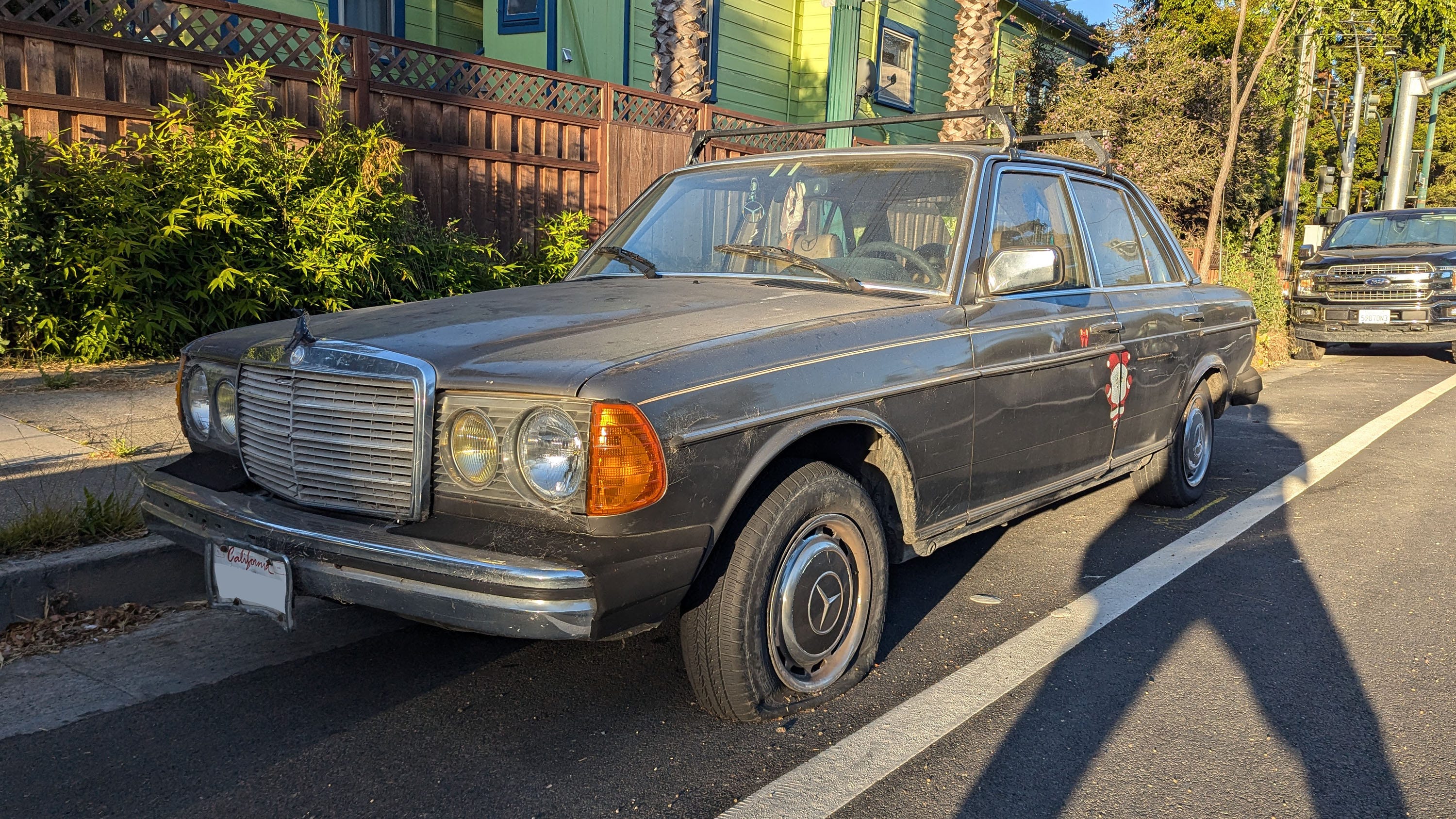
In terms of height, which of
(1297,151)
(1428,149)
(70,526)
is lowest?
(70,526)

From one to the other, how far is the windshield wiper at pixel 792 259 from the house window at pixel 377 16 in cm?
1059

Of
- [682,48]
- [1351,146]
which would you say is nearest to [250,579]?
[682,48]

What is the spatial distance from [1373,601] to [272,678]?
4115 mm

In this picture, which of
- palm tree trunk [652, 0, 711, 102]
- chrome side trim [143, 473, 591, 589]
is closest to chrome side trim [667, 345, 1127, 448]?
chrome side trim [143, 473, 591, 589]

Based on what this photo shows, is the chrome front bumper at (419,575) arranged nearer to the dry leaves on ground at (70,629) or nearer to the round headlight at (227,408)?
the round headlight at (227,408)

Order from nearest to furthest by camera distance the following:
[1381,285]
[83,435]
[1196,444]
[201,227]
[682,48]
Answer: [83,435]
[1196,444]
[201,227]
[682,48]
[1381,285]

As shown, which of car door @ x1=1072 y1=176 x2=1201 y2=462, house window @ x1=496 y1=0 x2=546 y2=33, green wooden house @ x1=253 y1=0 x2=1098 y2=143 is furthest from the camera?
green wooden house @ x1=253 y1=0 x2=1098 y2=143

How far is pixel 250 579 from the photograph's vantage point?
304 cm

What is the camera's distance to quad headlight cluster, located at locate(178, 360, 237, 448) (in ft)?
11.4

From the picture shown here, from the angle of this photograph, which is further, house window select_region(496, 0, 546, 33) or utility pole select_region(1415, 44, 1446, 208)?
utility pole select_region(1415, 44, 1446, 208)

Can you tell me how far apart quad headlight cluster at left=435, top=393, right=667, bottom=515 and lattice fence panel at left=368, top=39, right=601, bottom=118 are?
7276mm

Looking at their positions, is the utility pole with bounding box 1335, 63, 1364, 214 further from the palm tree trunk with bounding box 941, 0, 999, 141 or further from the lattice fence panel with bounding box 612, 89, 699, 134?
the lattice fence panel with bounding box 612, 89, 699, 134

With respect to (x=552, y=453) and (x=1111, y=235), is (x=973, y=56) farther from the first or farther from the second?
(x=552, y=453)

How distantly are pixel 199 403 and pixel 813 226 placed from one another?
221cm
